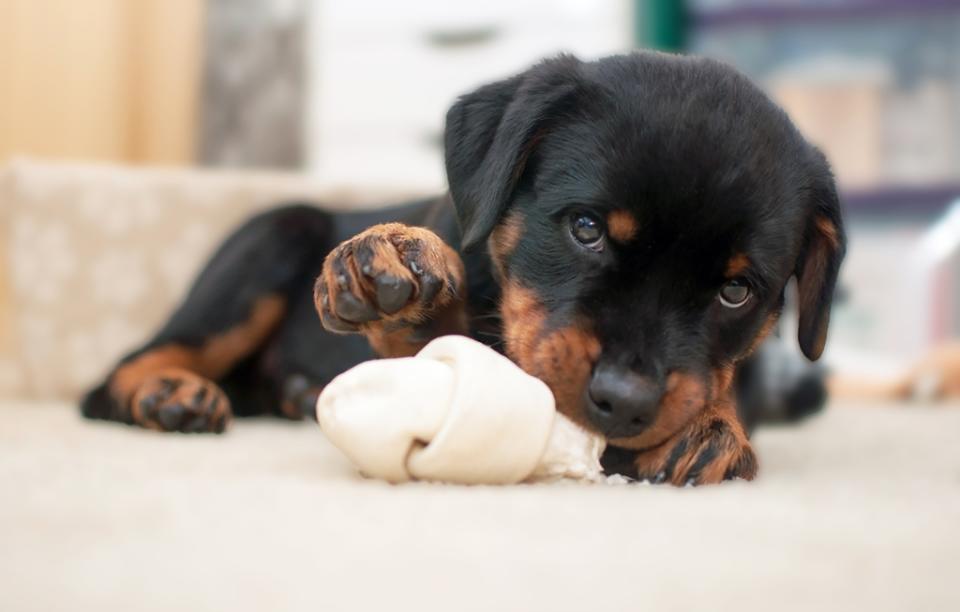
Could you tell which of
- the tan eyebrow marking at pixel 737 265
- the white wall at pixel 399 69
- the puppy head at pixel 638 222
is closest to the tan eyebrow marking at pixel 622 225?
the puppy head at pixel 638 222

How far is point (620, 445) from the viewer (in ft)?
5.93

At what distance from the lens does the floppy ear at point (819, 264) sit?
2.12 metres

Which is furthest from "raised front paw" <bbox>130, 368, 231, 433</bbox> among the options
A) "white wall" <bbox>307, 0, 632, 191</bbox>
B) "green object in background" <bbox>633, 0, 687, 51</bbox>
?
"green object in background" <bbox>633, 0, 687, 51</bbox>

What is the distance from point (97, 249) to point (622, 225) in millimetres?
2708

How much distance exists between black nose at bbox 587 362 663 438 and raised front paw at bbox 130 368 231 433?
1158 mm

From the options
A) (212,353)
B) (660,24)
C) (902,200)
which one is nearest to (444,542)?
(212,353)

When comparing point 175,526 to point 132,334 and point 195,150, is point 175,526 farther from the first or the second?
point 195,150

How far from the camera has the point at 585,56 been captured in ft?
18.2

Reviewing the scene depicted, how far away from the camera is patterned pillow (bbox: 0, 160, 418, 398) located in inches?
150

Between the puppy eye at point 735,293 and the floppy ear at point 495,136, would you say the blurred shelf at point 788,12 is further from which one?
the puppy eye at point 735,293

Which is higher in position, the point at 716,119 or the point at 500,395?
the point at 716,119

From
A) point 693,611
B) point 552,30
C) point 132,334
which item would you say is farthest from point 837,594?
point 552,30

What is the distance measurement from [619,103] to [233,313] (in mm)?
1449

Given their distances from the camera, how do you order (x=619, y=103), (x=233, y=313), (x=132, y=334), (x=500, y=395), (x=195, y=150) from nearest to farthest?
(x=500, y=395)
(x=619, y=103)
(x=233, y=313)
(x=132, y=334)
(x=195, y=150)
